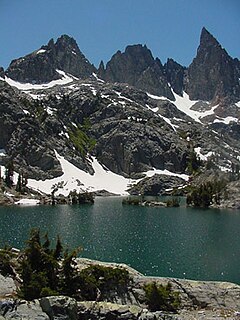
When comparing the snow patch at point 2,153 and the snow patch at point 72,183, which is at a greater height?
the snow patch at point 2,153

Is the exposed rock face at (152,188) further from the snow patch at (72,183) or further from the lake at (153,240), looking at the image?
the lake at (153,240)

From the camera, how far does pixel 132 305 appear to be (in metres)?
24.3

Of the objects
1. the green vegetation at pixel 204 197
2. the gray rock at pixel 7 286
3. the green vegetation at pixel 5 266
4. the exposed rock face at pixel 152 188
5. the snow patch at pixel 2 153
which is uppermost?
the snow patch at pixel 2 153

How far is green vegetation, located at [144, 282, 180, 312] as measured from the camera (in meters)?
25.4

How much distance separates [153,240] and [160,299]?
126 ft

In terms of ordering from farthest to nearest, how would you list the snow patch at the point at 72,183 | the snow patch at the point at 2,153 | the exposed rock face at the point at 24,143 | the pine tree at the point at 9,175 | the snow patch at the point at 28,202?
1. the exposed rock face at the point at 24,143
2. the snow patch at the point at 2,153
3. the snow patch at the point at 72,183
4. the pine tree at the point at 9,175
5. the snow patch at the point at 28,202

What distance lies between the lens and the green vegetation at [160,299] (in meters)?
25.4

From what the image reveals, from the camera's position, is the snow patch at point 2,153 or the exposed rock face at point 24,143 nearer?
the snow patch at point 2,153

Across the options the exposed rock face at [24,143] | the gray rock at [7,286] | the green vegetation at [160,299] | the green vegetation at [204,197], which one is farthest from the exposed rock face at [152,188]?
the gray rock at [7,286]

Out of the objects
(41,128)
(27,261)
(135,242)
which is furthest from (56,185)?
(27,261)

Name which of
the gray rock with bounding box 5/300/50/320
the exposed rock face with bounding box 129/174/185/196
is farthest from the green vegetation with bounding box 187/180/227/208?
the gray rock with bounding box 5/300/50/320

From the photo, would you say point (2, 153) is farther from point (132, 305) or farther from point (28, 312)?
→ point (28, 312)

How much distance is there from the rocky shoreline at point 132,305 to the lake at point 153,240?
14376mm

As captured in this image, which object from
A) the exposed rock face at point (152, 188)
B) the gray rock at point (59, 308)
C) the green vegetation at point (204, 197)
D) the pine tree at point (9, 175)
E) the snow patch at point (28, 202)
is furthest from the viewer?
the exposed rock face at point (152, 188)
